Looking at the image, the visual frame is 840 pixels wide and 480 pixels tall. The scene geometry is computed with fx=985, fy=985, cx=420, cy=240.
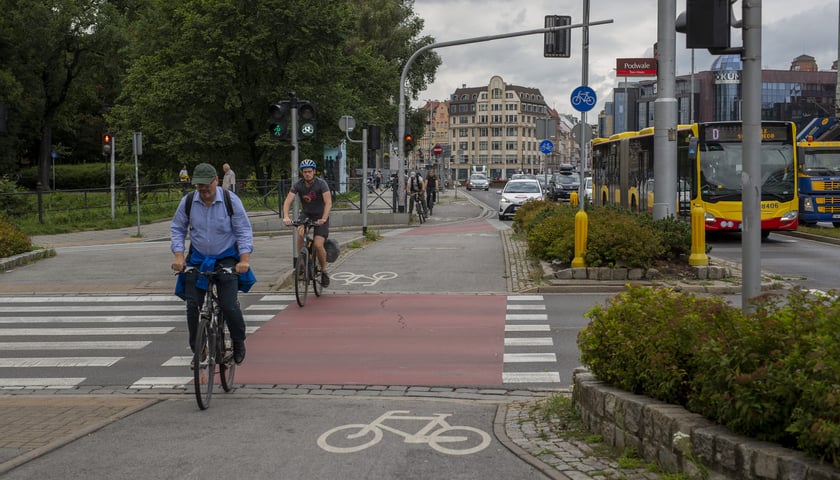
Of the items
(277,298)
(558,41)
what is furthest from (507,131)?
(277,298)

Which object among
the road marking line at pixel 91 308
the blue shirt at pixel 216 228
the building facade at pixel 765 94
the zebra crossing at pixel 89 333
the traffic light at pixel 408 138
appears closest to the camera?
the blue shirt at pixel 216 228

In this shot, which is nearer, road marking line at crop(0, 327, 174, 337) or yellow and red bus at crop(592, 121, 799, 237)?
road marking line at crop(0, 327, 174, 337)

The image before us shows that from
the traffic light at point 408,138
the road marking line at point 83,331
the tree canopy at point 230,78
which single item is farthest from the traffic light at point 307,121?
the tree canopy at point 230,78

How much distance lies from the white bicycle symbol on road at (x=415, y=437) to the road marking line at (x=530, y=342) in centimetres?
367

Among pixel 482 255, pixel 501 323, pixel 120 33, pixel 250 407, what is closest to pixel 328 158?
pixel 120 33

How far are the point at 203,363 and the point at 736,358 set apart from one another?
13.8ft

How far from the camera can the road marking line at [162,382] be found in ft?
28.7

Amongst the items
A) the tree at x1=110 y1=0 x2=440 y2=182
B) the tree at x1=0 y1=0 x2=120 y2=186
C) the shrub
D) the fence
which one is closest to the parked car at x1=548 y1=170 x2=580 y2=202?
the tree at x1=110 y1=0 x2=440 y2=182

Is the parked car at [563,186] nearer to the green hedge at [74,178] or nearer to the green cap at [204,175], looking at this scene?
the green hedge at [74,178]

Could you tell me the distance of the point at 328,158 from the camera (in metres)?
58.5

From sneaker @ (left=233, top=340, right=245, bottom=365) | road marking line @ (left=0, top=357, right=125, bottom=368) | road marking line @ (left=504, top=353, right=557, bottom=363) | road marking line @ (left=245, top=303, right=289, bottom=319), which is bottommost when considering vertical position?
road marking line @ (left=0, top=357, right=125, bottom=368)

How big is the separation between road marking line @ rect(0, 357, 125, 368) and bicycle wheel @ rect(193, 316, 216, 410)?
2.59 metres

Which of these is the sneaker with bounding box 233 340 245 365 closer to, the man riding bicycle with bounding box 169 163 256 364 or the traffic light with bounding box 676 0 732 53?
the man riding bicycle with bounding box 169 163 256 364

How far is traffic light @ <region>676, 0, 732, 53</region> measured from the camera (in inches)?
A: 264
